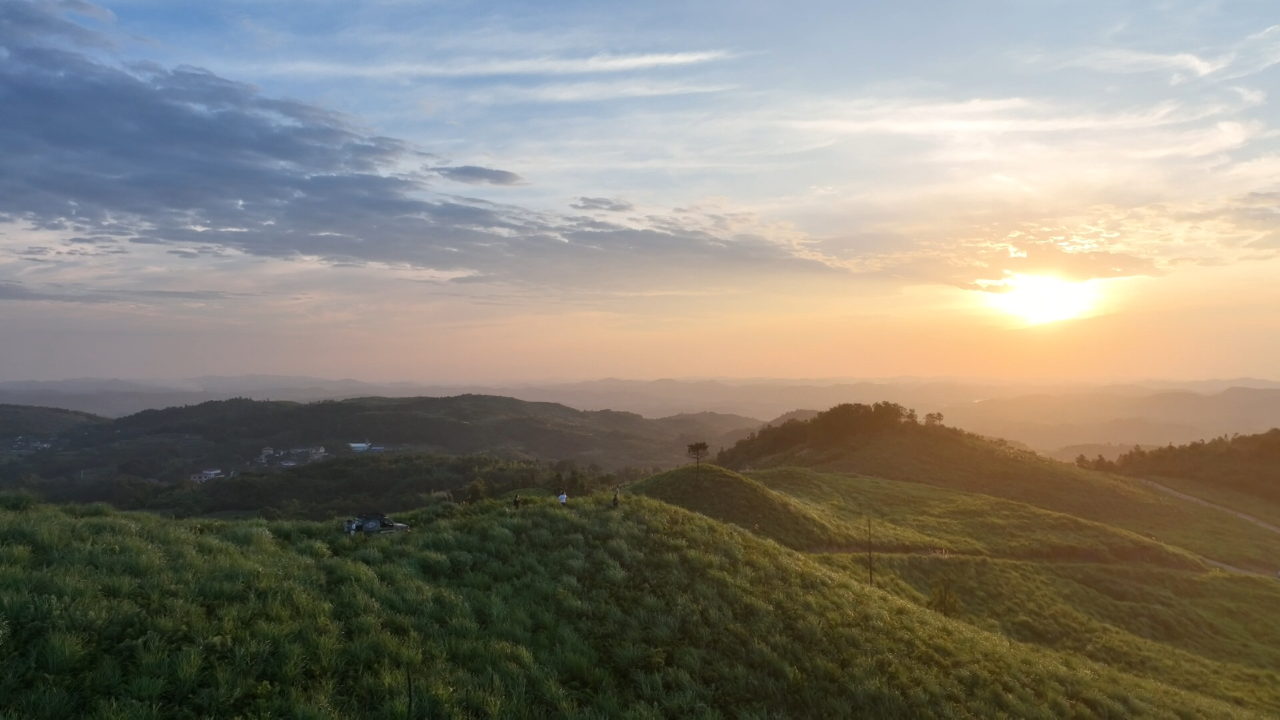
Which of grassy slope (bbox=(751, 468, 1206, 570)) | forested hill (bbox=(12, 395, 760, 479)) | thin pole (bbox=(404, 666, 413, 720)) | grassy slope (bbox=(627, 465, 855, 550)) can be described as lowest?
forested hill (bbox=(12, 395, 760, 479))

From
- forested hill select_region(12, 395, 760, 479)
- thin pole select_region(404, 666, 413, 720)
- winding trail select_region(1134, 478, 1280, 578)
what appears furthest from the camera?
forested hill select_region(12, 395, 760, 479)

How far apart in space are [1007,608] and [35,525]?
36.6 m

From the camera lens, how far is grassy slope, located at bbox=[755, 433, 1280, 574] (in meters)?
53.7

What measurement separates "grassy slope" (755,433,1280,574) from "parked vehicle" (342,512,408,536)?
61.4 m

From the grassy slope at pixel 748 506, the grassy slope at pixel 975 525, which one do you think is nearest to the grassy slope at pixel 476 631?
the grassy slope at pixel 748 506

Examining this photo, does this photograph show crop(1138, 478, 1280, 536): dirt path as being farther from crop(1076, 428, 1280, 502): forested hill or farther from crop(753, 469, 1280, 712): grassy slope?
crop(753, 469, 1280, 712): grassy slope

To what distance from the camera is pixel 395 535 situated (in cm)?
1781

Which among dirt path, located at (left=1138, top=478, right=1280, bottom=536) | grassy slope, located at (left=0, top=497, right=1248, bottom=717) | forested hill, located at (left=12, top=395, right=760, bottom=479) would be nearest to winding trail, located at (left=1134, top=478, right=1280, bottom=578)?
dirt path, located at (left=1138, top=478, right=1280, bottom=536)

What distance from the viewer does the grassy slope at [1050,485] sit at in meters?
53.7

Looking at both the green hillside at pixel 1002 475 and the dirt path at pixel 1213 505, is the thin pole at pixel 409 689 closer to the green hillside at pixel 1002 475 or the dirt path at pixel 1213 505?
the green hillside at pixel 1002 475

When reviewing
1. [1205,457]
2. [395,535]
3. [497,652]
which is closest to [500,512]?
[395,535]

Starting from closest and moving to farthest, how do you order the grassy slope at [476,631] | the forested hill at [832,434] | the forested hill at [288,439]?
the grassy slope at [476,631] < the forested hill at [832,434] < the forested hill at [288,439]

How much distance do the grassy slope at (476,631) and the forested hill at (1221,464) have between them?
8313 centimetres

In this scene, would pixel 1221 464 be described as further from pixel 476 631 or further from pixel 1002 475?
pixel 476 631
